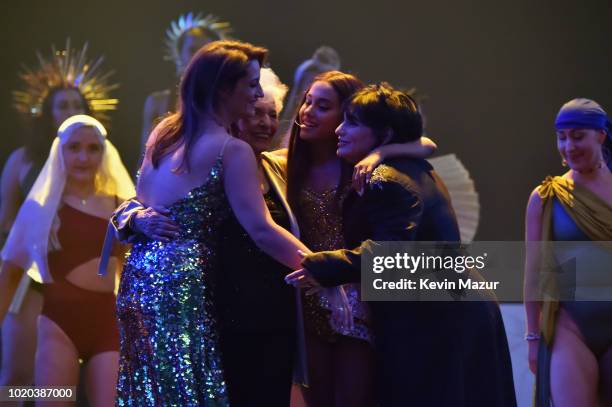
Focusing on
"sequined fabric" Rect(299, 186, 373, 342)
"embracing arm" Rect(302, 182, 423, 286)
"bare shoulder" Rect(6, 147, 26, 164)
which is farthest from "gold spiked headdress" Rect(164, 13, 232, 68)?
"embracing arm" Rect(302, 182, 423, 286)

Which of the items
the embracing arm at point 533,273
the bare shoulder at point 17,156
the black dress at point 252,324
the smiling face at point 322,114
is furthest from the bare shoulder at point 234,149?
the bare shoulder at point 17,156

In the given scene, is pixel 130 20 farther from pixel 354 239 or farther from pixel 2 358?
pixel 354 239

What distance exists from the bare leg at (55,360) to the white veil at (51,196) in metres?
0.29

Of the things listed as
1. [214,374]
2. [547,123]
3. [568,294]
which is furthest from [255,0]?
[214,374]

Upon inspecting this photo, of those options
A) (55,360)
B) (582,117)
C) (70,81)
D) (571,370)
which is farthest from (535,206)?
(70,81)

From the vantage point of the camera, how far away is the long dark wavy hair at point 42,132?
552cm

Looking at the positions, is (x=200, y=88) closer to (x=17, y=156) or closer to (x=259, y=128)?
(x=259, y=128)

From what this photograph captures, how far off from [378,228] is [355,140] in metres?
0.41

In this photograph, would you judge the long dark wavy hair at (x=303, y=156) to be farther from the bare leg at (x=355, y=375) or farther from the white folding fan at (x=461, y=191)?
the white folding fan at (x=461, y=191)

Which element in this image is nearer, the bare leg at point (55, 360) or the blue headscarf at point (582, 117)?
the blue headscarf at point (582, 117)

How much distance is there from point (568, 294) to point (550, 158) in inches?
80.8

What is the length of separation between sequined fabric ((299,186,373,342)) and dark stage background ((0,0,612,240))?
7.90ft

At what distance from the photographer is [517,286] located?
16.6ft

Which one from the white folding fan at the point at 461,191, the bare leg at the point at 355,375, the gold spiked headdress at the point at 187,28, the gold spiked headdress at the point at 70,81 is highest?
the gold spiked headdress at the point at 187,28
